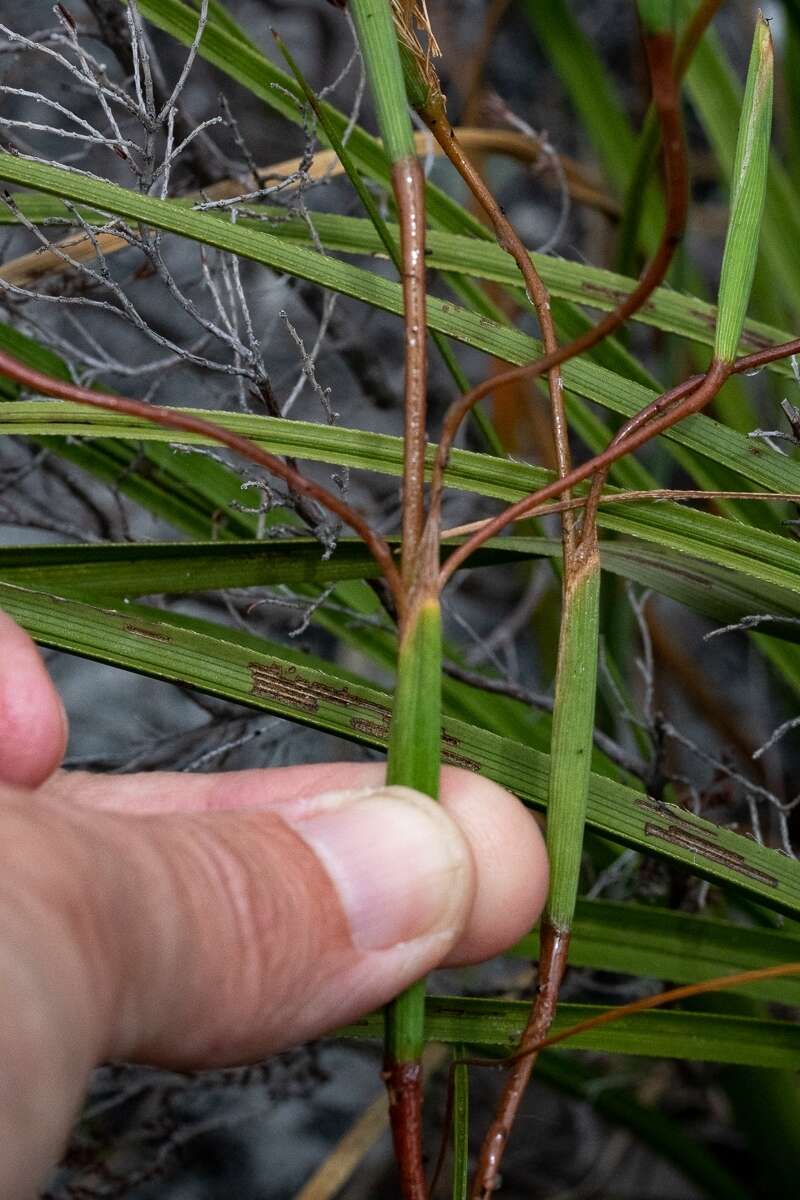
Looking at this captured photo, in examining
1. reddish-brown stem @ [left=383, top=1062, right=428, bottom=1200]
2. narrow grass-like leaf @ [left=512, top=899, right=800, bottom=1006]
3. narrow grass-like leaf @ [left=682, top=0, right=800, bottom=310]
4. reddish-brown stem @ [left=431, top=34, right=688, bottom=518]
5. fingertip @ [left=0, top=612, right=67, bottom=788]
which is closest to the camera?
reddish-brown stem @ [left=431, top=34, right=688, bottom=518]

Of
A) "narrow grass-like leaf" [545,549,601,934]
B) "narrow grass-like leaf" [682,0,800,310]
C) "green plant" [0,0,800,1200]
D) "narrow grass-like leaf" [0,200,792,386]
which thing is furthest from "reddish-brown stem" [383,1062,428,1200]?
"narrow grass-like leaf" [682,0,800,310]

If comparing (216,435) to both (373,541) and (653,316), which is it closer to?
(373,541)

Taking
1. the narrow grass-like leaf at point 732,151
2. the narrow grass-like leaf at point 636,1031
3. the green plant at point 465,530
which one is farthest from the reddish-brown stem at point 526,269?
the narrow grass-like leaf at point 732,151

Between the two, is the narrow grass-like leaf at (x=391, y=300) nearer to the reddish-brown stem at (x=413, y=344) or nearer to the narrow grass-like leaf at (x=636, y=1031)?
the reddish-brown stem at (x=413, y=344)

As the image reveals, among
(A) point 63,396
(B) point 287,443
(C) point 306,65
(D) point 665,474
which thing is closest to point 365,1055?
(D) point 665,474

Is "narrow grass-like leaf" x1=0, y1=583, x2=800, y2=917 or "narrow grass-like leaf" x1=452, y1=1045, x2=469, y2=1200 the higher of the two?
"narrow grass-like leaf" x1=0, y1=583, x2=800, y2=917

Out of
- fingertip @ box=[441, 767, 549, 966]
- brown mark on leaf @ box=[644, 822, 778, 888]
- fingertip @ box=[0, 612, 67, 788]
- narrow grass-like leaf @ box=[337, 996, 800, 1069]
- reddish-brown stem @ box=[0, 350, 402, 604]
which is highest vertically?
reddish-brown stem @ box=[0, 350, 402, 604]

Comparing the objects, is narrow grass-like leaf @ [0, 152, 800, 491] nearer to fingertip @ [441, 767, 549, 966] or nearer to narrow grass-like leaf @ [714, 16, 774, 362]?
narrow grass-like leaf @ [714, 16, 774, 362]
